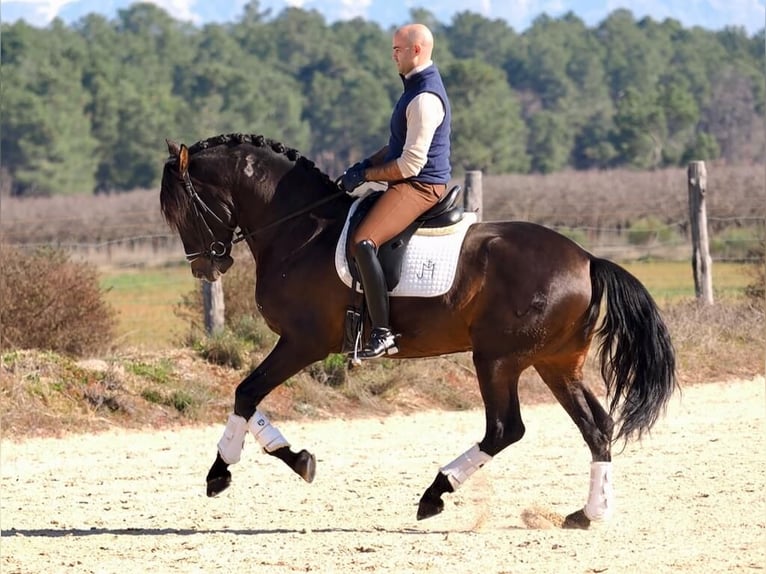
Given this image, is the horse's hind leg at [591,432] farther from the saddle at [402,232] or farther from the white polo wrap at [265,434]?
the white polo wrap at [265,434]

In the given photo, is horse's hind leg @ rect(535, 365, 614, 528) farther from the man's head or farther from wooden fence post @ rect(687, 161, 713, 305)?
wooden fence post @ rect(687, 161, 713, 305)

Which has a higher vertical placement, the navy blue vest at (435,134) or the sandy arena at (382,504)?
the navy blue vest at (435,134)

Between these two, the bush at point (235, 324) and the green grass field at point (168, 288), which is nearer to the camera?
the bush at point (235, 324)

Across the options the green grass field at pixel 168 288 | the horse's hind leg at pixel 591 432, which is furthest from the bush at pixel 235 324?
the horse's hind leg at pixel 591 432

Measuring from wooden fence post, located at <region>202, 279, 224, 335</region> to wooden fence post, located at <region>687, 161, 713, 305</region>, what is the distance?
5870 mm

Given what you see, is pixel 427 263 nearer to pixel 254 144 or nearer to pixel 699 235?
pixel 254 144

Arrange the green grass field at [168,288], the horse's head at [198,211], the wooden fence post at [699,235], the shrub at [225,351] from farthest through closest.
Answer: the green grass field at [168,288] < the wooden fence post at [699,235] < the shrub at [225,351] < the horse's head at [198,211]

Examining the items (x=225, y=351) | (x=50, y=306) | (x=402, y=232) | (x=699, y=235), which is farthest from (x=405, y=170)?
(x=699, y=235)

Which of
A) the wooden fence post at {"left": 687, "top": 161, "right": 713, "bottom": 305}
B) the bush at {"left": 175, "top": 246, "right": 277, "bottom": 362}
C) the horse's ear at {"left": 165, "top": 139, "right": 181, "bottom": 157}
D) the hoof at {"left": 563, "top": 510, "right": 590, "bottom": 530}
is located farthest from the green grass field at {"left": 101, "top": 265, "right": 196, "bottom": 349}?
the hoof at {"left": 563, "top": 510, "right": 590, "bottom": 530}

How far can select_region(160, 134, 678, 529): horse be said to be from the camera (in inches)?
306

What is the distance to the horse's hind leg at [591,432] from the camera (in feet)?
25.3

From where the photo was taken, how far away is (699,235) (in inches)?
634

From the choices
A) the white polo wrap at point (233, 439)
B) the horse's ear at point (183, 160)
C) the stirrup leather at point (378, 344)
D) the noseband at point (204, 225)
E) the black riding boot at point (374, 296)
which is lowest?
the white polo wrap at point (233, 439)

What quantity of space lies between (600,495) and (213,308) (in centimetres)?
652
